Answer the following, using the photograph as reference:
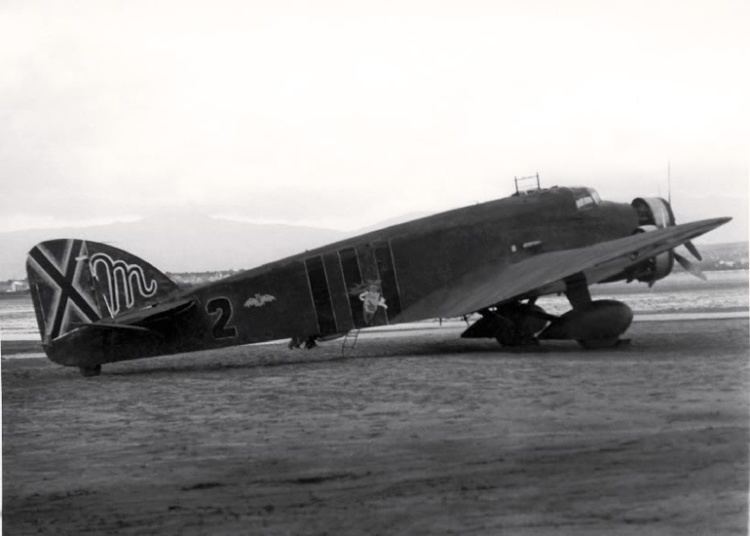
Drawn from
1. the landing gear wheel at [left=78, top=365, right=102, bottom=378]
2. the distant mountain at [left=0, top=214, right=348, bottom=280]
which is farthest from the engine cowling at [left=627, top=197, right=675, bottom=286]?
the landing gear wheel at [left=78, top=365, right=102, bottom=378]

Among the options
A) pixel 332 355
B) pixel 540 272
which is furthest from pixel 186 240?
pixel 540 272

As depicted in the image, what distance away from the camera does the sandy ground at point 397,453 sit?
23.4 feet

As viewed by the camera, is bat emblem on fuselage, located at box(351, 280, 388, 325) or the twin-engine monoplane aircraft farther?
bat emblem on fuselage, located at box(351, 280, 388, 325)

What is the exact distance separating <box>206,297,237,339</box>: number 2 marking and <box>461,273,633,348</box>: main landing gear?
4.17 meters

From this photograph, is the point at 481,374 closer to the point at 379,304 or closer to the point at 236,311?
the point at 379,304

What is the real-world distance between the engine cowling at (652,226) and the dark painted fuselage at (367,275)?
0.16 meters

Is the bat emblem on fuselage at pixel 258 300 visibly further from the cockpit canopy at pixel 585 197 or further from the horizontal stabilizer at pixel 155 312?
the cockpit canopy at pixel 585 197

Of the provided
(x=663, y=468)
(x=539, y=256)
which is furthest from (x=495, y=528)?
(x=539, y=256)

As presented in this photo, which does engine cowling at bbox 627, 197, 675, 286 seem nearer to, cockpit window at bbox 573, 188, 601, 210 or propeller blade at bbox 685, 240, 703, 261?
propeller blade at bbox 685, 240, 703, 261

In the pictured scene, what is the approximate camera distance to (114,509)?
7520mm

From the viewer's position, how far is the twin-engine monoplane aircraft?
1336cm

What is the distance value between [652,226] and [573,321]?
2.83 meters

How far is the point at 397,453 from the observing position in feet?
27.0

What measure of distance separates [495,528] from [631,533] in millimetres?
951
